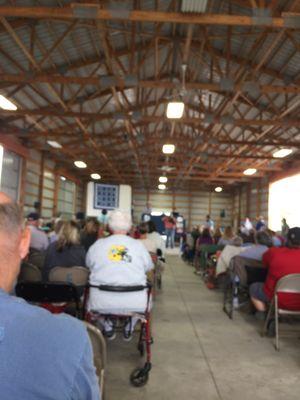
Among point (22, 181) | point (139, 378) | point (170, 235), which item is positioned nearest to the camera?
point (139, 378)

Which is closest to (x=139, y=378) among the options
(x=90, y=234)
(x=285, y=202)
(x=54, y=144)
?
(x=90, y=234)

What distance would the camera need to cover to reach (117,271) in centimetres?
324

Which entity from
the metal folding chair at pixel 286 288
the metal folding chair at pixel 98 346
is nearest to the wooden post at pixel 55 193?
the metal folding chair at pixel 286 288

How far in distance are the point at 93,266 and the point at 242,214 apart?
868 inches

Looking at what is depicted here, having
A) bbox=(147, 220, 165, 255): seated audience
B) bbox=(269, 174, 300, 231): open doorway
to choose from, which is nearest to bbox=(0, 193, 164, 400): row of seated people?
bbox=(147, 220, 165, 255): seated audience

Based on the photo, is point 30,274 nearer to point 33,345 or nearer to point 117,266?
point 117,266

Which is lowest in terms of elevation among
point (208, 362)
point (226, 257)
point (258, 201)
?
point (208, 362)

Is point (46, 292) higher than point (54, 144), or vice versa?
point (54, 144)

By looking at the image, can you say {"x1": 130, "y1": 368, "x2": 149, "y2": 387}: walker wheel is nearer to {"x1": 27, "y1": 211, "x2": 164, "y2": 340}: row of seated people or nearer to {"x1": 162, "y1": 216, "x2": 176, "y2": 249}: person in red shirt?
{"x1": 27, "y1": 211, "x2": 164, "y2": 340}: row of seated people

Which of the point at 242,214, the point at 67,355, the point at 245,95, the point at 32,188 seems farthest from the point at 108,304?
the point at 242,214

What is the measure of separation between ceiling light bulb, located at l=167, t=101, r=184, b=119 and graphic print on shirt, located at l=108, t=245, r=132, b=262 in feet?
15.8

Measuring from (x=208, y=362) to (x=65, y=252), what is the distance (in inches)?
69.8

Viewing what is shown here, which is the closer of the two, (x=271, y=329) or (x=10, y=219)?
(x=10, y=219)

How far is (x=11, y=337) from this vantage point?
0.79 meters
